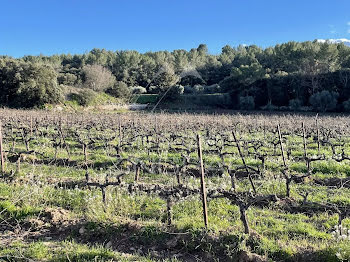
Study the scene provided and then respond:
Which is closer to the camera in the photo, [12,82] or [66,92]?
[12,82]

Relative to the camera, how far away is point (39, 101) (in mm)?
32312

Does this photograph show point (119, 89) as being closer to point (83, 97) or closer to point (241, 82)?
point (83, 97)

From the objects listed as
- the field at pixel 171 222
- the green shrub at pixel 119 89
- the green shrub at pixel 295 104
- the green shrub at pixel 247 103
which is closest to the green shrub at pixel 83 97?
the green shrub at pixel 119 89

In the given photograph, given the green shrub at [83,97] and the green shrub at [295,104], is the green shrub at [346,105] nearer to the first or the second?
the green shrub at [295,104]

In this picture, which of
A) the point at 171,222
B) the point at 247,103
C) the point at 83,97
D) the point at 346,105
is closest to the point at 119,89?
the point at 83,97

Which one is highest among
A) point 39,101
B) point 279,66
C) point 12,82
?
point 279,66

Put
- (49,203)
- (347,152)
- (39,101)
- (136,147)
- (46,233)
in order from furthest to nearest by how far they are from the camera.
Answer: (39,101) → (136,147) → (347,152) → (49,203) → (46,233)

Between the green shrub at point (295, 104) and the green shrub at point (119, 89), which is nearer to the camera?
the green shrub at point (295, 104)

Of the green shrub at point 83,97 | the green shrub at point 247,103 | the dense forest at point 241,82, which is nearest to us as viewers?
the dense forest at point 241,82

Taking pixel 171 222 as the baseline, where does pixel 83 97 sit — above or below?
above

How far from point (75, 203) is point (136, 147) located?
6800mm

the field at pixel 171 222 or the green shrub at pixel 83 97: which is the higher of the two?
the green shrub at pixel 83 97

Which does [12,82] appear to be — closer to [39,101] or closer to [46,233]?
[39,101]

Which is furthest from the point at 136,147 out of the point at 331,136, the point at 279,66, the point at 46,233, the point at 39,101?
the point at 279,66
